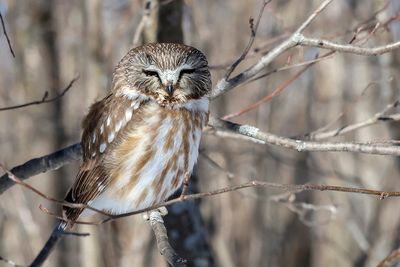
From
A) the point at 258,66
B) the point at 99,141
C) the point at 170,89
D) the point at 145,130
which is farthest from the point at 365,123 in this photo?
the point at 99,141

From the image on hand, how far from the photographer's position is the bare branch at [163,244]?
336 centimetres

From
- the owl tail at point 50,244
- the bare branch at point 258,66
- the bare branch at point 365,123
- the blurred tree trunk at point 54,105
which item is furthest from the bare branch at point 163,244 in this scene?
the blurred tree trunk at point 54,105

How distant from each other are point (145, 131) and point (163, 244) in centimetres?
99

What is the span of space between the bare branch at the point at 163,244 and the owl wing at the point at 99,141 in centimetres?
51

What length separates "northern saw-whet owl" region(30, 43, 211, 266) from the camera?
14.9ft

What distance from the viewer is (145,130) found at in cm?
454

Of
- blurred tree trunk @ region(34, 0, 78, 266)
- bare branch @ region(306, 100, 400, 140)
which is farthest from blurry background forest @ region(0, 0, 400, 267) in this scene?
bare branch @ region(306, 100, 400, 140)

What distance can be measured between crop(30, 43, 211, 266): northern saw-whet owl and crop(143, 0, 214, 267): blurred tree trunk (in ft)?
3.71

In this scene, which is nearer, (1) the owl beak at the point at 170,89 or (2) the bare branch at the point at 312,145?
(2) the bare branch at the point at 312,145

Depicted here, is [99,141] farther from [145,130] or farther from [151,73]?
[151,73]

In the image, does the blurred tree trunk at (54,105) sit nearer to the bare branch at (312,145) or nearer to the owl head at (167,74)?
the owl head at (167,74)

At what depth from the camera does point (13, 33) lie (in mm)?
10477

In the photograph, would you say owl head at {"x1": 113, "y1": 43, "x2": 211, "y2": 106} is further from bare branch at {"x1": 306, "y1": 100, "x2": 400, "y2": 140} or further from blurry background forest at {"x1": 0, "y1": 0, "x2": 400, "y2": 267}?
blurry background forest at {"x1": 0, "y1": 0, "x2": 400, "y2": 267}

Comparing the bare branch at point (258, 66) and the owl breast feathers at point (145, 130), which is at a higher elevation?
the bare branch at point (258, 66)
